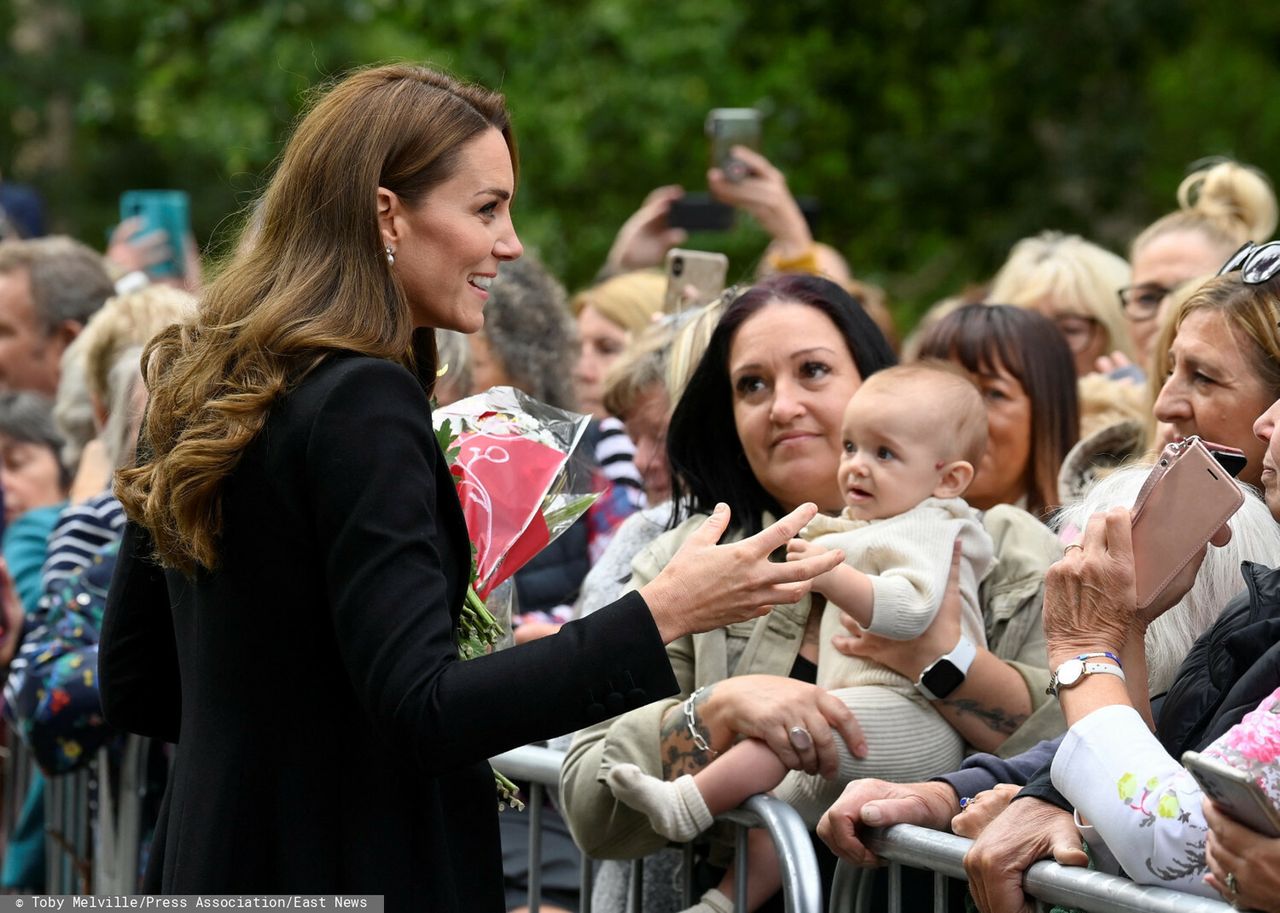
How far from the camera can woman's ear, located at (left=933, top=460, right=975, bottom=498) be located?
3.69m

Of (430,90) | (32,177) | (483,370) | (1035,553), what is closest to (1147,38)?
(483,370)

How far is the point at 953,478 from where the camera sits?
12.2ft

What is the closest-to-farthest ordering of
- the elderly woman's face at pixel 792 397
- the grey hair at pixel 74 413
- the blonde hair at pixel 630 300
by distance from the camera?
the elderly woman's face at pixel 792 397
the grey hair at pixel 74 413
the blonde hair at pixel 630 300

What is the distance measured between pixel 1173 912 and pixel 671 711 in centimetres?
133

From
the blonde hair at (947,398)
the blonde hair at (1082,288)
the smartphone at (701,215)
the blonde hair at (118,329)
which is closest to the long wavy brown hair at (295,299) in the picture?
the blonde hair at (947,398)

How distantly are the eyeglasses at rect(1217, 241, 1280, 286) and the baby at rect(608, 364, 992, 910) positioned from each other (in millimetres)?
638

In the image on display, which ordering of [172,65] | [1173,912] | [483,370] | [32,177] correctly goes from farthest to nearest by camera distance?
[32,177] < [172,65] < [483,370] < [1173,912]

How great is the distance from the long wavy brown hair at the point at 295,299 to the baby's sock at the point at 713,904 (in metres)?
1.29

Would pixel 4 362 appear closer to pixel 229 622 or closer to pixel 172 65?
pixel 229 622

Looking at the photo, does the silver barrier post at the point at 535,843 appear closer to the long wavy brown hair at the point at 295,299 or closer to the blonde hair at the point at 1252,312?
the long wavy brown hair at the point at 295,299

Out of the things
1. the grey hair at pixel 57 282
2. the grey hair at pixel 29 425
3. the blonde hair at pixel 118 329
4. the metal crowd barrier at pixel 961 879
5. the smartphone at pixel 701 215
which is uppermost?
the smartphone at pixel 701 215

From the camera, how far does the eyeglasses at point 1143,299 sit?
561 cm

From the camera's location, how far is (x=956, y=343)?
4.77 metres

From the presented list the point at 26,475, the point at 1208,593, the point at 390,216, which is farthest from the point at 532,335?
the point at 1208,593
